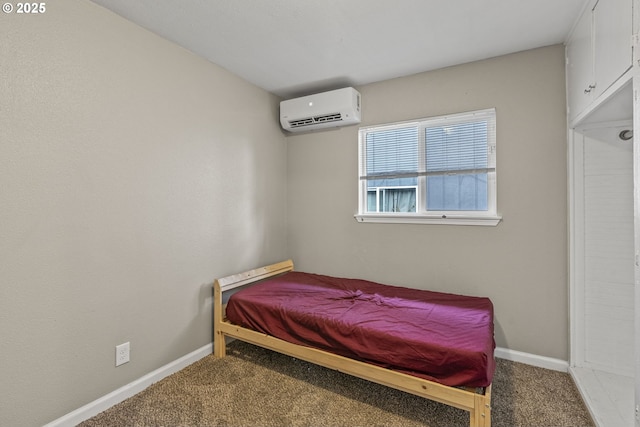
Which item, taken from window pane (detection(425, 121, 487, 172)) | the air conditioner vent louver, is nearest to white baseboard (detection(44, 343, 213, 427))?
the air conditioner vent louver

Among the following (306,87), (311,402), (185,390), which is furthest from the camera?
(306,87)

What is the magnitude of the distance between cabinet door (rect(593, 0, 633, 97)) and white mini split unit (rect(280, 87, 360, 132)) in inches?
Answer: 67.3

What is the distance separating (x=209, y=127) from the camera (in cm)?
252

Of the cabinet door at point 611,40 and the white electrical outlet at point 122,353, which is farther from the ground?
the cabinet door at point 611,40

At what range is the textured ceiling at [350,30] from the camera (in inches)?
71.6

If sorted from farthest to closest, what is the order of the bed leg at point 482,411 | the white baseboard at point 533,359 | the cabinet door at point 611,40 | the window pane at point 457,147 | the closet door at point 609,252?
1. the window pane at point 457,147
2. the white baseboard at point 533,359
3. the closet door at point 609,252
4. the bed leg at point 482,411
5. the cabinet door at point 611,40

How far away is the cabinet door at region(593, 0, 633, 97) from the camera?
4.42ft

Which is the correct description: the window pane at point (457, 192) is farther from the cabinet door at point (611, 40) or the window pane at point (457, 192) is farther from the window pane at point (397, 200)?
the cabinet door at point (611, 40)

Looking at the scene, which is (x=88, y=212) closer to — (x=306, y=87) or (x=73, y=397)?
(x=73, y=397)

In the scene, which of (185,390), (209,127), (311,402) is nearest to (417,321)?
(311,402)

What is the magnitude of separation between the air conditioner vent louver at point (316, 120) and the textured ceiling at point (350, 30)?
0.41m

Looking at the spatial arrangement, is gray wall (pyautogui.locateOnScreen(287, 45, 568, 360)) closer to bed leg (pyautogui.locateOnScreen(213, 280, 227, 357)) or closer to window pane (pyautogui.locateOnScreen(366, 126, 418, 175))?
window pane (pyautogui.locateOnScreen(366, 126, 418, 175))

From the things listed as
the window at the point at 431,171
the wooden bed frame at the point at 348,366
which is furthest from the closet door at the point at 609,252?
the wooden bed frame at the point at 348,366

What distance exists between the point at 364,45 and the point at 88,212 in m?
2.19
